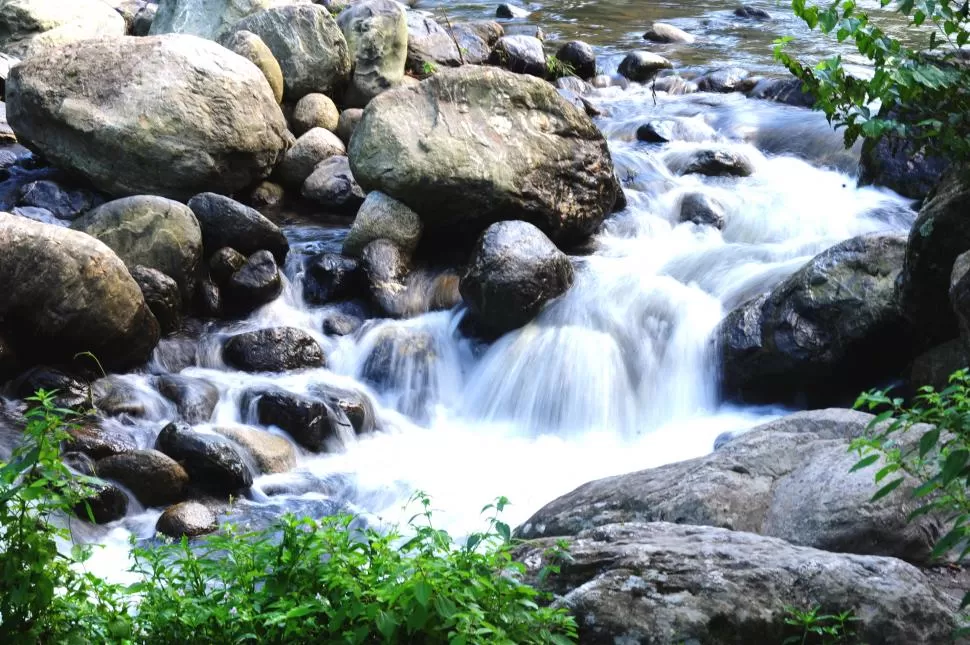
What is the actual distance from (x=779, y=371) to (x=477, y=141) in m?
3.24

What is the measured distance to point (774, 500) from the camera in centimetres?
427

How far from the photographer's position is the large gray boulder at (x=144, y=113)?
29.7ft

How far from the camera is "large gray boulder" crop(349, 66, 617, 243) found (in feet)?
28.4

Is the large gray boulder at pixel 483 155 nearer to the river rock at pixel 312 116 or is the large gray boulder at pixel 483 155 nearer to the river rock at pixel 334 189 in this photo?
the river rock at pixel 334 189

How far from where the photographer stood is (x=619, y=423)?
24.3 ft

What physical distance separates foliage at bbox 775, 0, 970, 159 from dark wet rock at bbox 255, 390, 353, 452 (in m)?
3.83

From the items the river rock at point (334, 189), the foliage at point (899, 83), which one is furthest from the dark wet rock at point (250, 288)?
the foliage at point (899, 83)

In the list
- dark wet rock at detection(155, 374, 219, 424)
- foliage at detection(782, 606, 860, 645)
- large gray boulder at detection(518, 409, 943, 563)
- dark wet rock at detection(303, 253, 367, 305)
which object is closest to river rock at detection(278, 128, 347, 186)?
dark wet rock at detection(303, 253, 367, 305)

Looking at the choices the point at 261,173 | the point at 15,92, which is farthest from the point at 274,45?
the point at 15,92

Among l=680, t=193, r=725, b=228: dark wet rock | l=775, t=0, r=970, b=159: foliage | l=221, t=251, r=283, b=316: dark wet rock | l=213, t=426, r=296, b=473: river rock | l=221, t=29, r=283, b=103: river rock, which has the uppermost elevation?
l=775, t=0, r=970, b=159: foliage

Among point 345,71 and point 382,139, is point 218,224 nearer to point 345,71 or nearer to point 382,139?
point 382,139

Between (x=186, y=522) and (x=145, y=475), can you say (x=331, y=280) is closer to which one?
(x=145, y=475)

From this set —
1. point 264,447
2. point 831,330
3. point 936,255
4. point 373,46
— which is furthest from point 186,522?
point 373,46

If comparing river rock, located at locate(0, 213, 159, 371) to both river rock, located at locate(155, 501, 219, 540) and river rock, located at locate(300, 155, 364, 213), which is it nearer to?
river rock, located at locate(155, 501, 219, 540)
